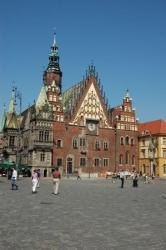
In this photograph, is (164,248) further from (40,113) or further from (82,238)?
(40,113)

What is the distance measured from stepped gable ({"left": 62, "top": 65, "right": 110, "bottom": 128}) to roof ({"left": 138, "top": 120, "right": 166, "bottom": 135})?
Answer: 1069cm

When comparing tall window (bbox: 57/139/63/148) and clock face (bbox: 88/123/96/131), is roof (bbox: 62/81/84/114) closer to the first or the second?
clock face (bbox: 88/123/96/131)

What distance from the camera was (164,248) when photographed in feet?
31.8

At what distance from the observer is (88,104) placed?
273 ft

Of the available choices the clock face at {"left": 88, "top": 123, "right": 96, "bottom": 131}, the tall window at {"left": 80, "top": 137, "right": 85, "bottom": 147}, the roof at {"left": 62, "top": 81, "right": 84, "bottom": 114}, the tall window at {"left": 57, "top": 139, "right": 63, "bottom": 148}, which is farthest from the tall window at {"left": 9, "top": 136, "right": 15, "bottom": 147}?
the clock face at {"left": 88, "top": 123, "right": 96, "bottom": 131}

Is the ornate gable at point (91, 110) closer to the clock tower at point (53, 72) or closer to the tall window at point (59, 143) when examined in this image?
the tall window at point (59, 143)

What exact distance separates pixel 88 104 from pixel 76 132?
688 centimetres

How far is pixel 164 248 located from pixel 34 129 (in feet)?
223

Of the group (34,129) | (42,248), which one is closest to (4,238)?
(42,248)

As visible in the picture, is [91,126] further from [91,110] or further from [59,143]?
[59,143]

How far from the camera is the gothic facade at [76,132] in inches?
3051

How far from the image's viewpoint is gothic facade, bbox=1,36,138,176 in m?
77.5

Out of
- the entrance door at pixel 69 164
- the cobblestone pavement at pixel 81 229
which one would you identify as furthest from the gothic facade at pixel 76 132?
the cobblestone pavement at pixel 81 229

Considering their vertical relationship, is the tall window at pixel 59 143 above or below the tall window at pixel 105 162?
above
